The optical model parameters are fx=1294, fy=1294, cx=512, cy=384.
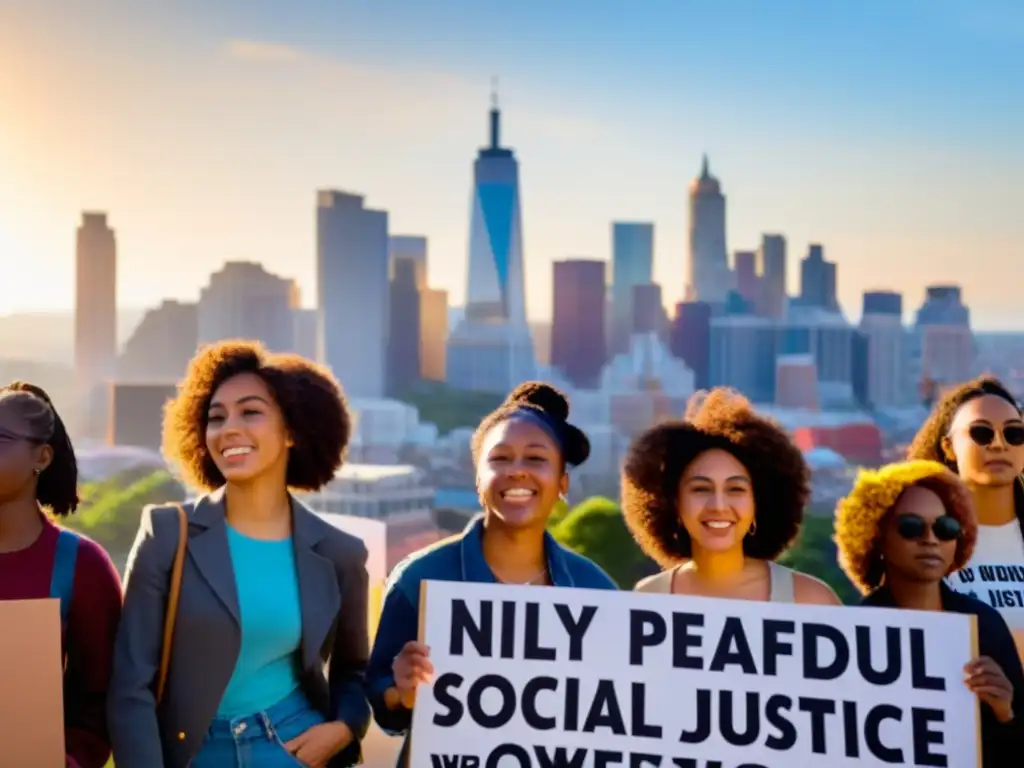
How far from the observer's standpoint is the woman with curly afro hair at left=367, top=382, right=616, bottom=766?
13.0 feet

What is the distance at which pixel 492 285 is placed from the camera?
12888cm

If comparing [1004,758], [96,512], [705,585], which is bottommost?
[1004,758]

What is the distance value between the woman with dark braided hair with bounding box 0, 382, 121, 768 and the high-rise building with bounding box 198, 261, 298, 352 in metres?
112

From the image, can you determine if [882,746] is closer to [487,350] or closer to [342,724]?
A: [342,724]

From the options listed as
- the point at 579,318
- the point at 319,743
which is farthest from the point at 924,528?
the point at 579,318

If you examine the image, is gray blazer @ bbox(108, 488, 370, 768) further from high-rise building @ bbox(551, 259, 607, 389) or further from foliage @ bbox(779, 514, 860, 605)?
high-rise building @ bbox(551, 259, 607, 389)

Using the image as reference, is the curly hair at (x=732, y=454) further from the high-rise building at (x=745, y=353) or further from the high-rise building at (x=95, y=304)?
the high-rise building at (x=745, y=353)

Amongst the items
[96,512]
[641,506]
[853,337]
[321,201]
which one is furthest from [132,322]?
[641,506]

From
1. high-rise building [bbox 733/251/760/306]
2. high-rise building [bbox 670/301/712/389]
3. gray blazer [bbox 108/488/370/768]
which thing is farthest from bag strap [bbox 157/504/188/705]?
high-rise building [bbox 733/251/760/306]

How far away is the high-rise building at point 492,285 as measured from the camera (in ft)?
415

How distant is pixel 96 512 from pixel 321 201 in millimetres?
62092

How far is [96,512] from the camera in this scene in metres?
67.4

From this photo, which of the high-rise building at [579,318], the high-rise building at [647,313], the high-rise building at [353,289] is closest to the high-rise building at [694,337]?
the high-rise building at [647,313]

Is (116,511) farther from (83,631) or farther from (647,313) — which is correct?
(647,313)
